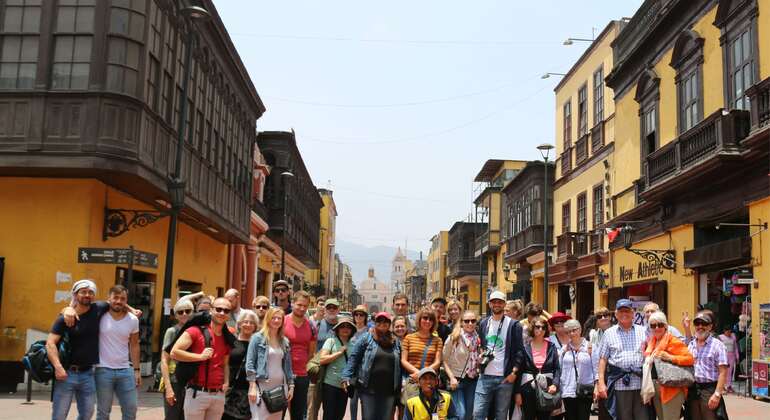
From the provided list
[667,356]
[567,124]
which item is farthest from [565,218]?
[667,356]

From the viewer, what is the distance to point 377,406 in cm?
860

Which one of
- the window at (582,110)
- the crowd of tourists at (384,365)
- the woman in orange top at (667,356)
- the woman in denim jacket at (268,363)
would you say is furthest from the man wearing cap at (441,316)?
the window at (582,110)

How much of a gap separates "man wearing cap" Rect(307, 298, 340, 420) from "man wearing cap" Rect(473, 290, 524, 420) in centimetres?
209

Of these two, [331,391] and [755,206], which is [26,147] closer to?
[331,391]

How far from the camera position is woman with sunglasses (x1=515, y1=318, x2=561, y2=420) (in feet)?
29.8

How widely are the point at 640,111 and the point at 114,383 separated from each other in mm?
18291

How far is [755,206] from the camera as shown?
15.3 m

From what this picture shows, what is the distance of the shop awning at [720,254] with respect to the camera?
614 inches

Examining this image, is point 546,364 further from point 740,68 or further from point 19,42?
point 19,42

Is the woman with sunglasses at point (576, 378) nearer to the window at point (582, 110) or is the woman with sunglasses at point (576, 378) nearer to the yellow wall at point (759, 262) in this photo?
the yellow wall at point (759, 262)

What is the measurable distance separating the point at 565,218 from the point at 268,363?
2482 cm

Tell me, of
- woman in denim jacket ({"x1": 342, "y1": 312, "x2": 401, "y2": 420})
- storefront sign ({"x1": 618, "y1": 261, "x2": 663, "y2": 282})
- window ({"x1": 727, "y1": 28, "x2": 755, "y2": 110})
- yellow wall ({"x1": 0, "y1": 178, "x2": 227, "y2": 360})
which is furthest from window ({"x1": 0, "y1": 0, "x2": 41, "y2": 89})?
storefront sign ({"x1": 618, "y1": 261, "x2": 663, "y2": 282})

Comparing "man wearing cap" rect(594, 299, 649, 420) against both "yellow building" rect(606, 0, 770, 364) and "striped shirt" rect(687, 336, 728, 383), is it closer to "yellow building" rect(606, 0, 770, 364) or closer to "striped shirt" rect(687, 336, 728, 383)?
"striped shirt" rect(687, 336, 728, 383)

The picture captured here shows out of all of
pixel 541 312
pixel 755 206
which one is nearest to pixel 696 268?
pixel 755 206
